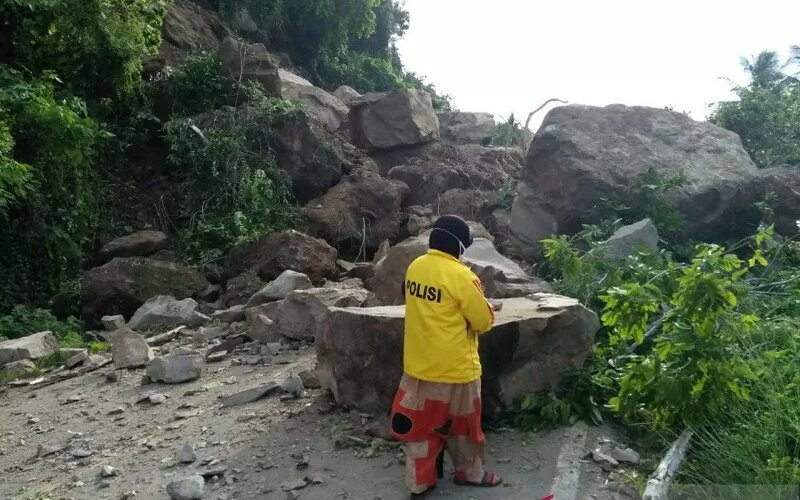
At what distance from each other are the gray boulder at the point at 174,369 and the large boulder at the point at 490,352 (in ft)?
5.43

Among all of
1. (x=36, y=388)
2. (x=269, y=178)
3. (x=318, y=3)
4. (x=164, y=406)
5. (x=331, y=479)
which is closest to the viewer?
(x=331, y=479)

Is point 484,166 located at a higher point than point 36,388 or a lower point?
higher

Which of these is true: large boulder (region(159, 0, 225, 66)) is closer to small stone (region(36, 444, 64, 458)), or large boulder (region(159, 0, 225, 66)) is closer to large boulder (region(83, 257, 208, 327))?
large boulder (region(83, 257, 208, 327))

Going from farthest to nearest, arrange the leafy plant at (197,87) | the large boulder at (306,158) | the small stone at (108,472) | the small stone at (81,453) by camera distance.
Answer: the leafy plant at (197,87) < the large boulder at (306,158) < the small stone at (81,453) < the small stone at (108,472)

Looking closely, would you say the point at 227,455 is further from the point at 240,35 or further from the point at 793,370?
the point at 240,35

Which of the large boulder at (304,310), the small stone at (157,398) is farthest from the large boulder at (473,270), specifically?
the small stone at (157,398)

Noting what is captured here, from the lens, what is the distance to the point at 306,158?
43.0 feet

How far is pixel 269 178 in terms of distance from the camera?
12.7m

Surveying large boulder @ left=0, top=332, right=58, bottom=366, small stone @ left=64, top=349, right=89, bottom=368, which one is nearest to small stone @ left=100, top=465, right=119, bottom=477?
small stone @ left=64, top=349, right=89, bottom=368

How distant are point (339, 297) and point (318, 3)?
12884mm

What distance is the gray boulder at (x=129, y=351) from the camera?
6953mm

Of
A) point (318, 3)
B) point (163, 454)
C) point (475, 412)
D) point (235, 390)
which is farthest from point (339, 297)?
point (318, 3)

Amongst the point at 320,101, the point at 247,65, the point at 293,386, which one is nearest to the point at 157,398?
the point at 293,386

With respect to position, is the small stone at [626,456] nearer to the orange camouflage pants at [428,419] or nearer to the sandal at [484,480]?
the sandal at [484,480]
